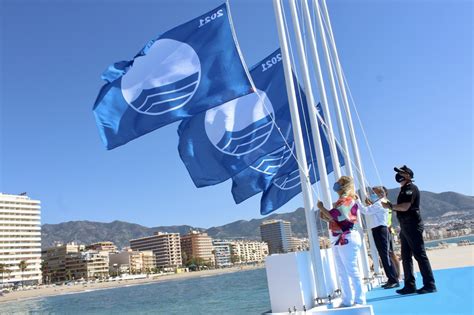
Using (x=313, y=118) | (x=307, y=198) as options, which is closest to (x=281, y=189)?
(x=313, y=118)

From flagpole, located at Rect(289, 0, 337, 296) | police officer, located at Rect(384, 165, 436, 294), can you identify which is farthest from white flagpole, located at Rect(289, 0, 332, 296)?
police officer, located at Rect(384, 165, 436, 294)

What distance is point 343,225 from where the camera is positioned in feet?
19.2

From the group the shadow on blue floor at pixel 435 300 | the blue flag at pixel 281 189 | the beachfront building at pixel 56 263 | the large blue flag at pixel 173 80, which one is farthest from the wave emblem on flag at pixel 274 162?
the beachfront building at pixel 56 263

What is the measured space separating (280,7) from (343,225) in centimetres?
365

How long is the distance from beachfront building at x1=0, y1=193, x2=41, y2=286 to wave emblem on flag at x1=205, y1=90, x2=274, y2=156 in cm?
14915

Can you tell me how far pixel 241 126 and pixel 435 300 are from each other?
645 cm

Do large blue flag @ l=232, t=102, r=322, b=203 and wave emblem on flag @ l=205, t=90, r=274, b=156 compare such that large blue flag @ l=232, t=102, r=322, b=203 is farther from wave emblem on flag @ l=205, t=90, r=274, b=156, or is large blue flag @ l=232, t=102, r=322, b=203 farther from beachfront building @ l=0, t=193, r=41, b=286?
beachfront building @ l=0, t=193, r=41, b=286

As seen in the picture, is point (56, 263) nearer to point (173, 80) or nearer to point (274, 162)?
point (274, 162)

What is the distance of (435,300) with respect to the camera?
238 inches

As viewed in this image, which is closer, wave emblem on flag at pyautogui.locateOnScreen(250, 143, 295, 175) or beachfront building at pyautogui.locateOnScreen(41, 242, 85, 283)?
wave emblem on flag at pyautogui.locateOnScreen(250, 143, 295, 175)

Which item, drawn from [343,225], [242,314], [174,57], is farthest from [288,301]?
[242,314]

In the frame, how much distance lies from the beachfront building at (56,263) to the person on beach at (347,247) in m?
185

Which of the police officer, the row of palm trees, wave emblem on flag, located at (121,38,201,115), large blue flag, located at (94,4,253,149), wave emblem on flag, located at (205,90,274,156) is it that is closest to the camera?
the police officer

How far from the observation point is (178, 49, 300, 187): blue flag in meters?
→ 10.5
